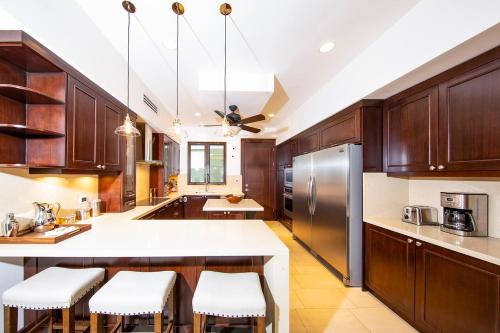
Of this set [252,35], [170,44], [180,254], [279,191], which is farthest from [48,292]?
[279,191]

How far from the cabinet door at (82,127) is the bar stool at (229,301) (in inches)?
62.5

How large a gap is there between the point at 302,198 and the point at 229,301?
2.99m

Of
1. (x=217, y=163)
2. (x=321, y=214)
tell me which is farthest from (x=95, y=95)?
(x=217, y=163)

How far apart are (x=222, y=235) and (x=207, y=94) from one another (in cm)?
205

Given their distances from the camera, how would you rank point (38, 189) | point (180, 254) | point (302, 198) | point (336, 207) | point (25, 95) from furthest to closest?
point (302, 198), point (336, 207), point (38, 189), point (25, 95), point (180, 254)

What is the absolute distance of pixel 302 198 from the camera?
4.07 m

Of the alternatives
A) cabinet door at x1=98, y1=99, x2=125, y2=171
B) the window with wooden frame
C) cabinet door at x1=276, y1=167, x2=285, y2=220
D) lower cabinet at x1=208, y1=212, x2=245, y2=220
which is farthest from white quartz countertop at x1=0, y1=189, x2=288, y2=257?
the window with wooden frame

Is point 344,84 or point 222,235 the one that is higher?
point 344,84

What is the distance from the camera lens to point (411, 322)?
199 cm

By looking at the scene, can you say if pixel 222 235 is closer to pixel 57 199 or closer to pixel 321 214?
pixel 57 199

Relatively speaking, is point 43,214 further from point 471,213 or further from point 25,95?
point 471,213

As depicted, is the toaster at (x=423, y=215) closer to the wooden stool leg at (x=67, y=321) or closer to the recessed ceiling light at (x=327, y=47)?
the recessed ceiling light at (x=327, y=47)

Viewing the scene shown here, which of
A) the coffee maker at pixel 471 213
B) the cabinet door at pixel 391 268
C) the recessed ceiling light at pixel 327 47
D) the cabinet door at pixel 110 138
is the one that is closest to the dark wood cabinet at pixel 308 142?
the recessed ceiling light at pixel 327 47

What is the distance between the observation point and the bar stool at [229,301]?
1.27 meters
